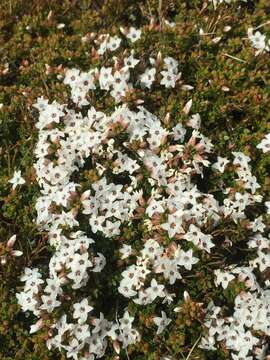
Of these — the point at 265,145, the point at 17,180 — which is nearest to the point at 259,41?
the point at 265,145

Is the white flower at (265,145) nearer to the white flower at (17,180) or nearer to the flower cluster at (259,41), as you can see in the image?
the flower cluster at (259,41)

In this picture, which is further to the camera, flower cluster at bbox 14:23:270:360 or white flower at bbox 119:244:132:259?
white flower at bbox 119:244:132:259

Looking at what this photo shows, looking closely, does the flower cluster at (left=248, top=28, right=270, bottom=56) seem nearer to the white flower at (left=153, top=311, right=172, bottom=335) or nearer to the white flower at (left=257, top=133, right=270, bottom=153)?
the white flower at (left=257, top=133, right=270, bottom=153)

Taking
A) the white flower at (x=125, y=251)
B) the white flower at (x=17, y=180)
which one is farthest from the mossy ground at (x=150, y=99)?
the white flower at (x=125, y=251)

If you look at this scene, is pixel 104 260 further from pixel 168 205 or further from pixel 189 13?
pixel 189 13

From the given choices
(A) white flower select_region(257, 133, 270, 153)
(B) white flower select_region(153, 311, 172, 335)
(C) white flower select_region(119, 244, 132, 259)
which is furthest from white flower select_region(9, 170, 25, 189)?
(A) white flower select_region(257, 133, 270, 153)

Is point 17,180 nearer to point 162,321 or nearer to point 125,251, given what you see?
point 125,251
